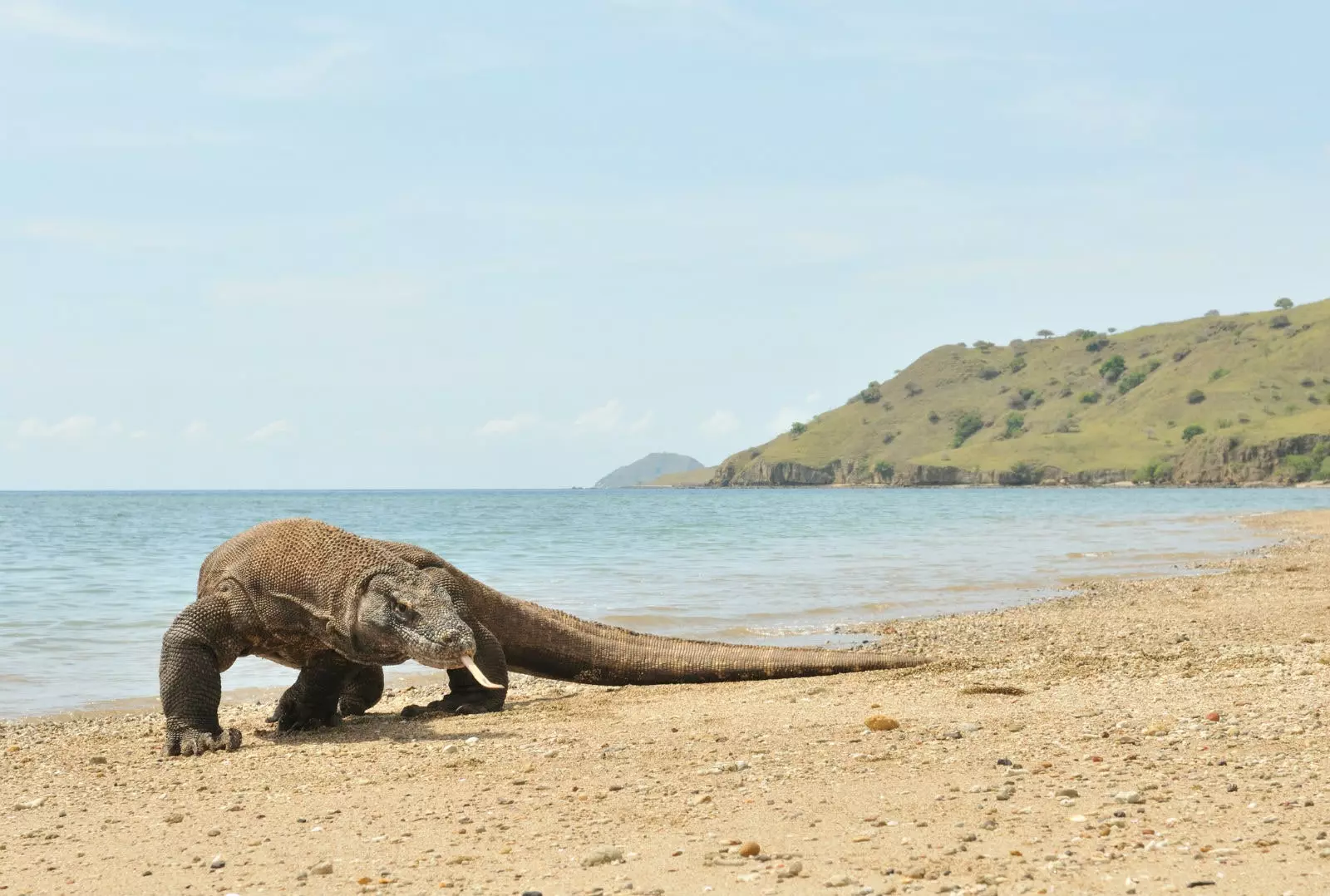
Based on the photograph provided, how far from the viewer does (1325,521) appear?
47.1 m

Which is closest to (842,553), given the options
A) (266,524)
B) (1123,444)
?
(266,524)

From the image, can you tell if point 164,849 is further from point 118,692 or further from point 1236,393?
point 1236,393

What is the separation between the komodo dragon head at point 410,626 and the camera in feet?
27.2

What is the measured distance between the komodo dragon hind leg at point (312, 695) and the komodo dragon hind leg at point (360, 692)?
625mm

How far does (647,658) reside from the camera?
36.4ft

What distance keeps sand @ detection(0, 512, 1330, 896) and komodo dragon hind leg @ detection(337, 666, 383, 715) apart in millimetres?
254

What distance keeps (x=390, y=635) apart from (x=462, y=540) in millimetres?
35613

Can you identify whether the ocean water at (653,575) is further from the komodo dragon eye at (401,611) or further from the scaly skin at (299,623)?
the komodo dragon eye at (401,611)

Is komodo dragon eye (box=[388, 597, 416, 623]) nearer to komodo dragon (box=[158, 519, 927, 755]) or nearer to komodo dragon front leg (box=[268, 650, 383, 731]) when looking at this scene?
komodo dragon (box=[158, 519, 927, 755])

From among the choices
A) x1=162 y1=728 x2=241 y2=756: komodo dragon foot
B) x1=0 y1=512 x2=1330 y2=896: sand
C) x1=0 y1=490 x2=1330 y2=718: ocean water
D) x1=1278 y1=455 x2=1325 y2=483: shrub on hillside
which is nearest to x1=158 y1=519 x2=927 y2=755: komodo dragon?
x1=162 y1=728 x2=241 y2=756: komodo dragon foot

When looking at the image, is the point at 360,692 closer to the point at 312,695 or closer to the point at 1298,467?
the point at 312,695

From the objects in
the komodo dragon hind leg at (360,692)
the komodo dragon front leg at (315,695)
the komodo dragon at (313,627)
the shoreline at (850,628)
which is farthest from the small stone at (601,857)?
the shoreline at (850,628)

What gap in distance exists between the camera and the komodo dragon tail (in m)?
10.8

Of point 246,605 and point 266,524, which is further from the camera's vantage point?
point 266,524
